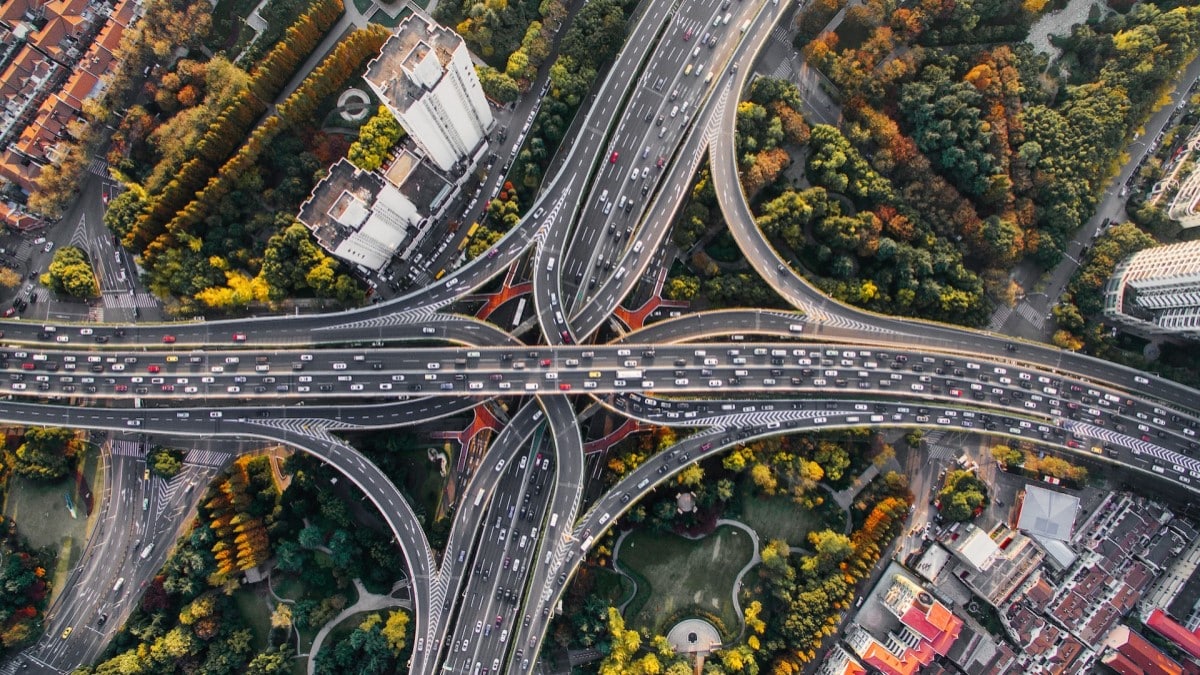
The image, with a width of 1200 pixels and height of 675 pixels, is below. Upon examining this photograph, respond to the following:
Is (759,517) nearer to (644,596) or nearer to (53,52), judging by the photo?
(644,596)

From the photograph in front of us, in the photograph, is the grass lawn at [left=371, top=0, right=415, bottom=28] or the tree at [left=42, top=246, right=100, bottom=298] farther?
the grass lawn at [left=371, top=0, right=415, bottom=28]

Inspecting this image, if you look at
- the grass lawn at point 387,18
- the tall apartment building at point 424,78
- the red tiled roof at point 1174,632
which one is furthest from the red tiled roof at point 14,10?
the red tiled roof at point 1174,632

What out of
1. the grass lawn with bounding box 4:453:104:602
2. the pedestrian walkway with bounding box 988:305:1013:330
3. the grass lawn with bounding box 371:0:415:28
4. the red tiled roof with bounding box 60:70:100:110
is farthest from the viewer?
the pedestrian walkway with bounding box 988:305:1013:330

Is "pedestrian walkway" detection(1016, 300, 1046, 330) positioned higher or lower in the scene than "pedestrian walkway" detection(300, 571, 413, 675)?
higher

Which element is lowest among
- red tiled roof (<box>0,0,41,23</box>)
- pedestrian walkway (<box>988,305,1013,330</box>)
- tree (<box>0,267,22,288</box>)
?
tree (<box>0,267,22,288</box>)

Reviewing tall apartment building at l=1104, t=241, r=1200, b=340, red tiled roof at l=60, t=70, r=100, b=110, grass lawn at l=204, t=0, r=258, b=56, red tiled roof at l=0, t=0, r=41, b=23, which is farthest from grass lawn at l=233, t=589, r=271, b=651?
tall apartment building at l=1104, t=241, r=1200, b=340

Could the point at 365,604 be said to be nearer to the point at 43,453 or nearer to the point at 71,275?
the point at 43,453

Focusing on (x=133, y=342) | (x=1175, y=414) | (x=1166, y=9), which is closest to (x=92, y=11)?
(x=133, y=342)

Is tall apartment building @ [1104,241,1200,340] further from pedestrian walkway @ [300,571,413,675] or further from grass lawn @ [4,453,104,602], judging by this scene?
grass lawn @ [4,453,104,602]

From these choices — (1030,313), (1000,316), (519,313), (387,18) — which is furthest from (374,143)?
(1030,313)
